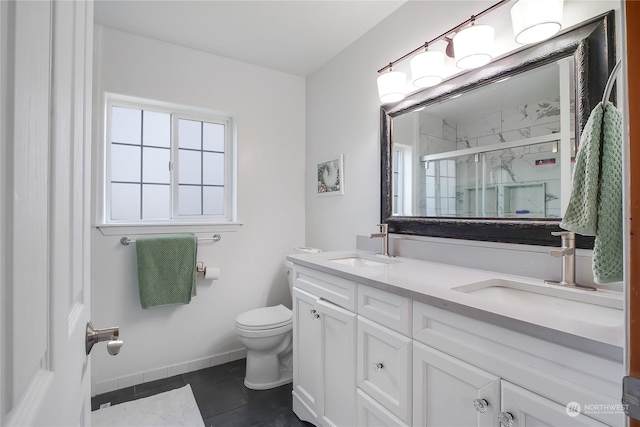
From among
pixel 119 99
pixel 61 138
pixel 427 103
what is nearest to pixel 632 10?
pixel 61 138

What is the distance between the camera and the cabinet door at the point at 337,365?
1.32m

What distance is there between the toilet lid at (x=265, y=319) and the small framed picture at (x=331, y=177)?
100cm

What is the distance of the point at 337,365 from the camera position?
4.61ft

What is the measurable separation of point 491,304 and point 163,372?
2309 mm

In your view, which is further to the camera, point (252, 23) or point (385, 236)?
point (252, 23)

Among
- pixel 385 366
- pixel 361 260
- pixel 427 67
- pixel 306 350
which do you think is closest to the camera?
pixel 385 366

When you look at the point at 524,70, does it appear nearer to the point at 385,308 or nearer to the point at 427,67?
the point at 427,67

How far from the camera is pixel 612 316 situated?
0.90 metres

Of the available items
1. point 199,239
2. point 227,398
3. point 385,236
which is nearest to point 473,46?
point 385,236

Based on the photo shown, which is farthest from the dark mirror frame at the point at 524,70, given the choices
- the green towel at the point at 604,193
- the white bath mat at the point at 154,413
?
the white bath mat at the point at 154,413

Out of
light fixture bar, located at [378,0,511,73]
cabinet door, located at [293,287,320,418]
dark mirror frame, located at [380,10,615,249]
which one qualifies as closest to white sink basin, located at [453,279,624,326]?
dark mirror frame, located at [380,10,615,249]

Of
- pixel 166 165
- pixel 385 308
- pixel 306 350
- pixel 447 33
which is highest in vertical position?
pixel 447 33

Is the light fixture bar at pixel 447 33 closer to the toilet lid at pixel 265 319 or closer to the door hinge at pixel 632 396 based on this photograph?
the door hinge at pixel 632 396

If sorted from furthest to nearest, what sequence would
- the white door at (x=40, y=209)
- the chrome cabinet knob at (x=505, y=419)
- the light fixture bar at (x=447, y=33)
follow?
the light fixture bar at (x=447, y=33) → the chrome cabinet knob at (x=505, y=419) → the white door at (x=40, y=209)
